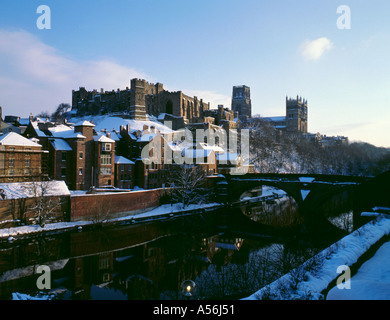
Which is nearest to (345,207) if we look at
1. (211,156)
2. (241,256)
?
(211,156)

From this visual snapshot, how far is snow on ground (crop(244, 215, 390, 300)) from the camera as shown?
721 centimetres

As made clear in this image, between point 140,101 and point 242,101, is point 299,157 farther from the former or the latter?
point 140,101

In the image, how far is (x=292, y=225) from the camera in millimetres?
35719

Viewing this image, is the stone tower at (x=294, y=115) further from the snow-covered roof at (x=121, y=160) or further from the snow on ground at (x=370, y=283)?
the snow on ground at (x=370, y=283)

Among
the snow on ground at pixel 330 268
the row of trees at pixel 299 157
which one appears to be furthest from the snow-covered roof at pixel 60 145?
the row of trees at pixel 299 157

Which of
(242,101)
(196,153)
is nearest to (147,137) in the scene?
(196,153)

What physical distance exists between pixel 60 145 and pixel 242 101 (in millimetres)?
106451

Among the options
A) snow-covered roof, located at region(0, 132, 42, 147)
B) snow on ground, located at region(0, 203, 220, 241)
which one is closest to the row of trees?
snow on ground, located at region(0, 203, 220, 241)

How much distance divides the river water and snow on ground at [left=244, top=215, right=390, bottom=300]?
2.75 meters

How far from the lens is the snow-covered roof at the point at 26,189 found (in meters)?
29.2

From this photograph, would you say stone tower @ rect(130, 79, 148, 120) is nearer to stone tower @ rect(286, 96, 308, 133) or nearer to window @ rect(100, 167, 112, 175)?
window @ rect(100, 167, 112, 175)

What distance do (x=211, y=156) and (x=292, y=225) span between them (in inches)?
913

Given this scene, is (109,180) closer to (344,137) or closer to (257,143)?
(257,143)

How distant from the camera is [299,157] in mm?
98938
